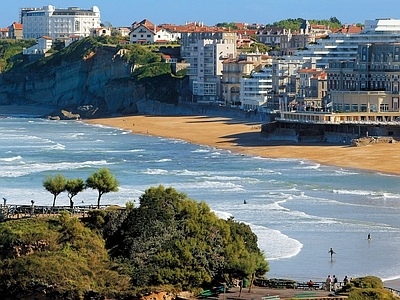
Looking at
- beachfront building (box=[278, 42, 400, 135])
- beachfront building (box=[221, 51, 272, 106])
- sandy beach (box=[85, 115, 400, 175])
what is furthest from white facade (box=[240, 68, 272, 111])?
beachfront building (box=[278, 42, 400, 135])

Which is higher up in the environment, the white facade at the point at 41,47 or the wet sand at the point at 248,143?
the white facade at the point at 41,47

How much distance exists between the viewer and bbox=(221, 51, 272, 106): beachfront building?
11150cm

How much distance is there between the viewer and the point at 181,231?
91.8 feet

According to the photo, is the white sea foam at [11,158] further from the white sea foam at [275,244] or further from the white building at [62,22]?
the white building at [62,22]

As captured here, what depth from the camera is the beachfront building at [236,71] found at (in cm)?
11150

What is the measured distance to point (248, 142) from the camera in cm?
8081

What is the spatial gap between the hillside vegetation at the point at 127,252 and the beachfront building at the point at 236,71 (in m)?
81.6

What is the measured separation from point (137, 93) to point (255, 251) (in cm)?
9390

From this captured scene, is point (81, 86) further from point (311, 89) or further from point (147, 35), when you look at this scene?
point (311, 89)

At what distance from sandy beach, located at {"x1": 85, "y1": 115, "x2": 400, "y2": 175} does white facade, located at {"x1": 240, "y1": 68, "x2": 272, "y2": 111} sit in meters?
3.57

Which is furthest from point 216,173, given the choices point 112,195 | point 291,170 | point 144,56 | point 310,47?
point 144,56

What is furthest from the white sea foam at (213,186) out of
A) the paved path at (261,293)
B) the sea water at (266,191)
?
the paved path at (261,293)

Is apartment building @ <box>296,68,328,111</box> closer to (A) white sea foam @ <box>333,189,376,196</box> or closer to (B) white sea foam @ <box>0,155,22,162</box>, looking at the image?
(B) white sea foam @ <box>0,155,22,162</box>

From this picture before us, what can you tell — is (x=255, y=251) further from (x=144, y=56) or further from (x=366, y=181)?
(x=144, y=56)
